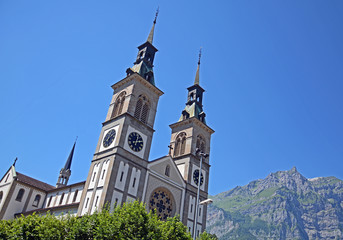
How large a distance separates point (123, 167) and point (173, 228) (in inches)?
491

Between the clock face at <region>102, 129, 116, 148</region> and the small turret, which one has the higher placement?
the small turret

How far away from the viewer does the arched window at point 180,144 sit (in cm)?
5288

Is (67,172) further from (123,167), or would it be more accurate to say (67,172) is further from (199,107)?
(123,167)

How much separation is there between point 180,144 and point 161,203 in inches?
545

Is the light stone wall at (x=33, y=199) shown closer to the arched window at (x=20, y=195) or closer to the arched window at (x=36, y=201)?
the arched window at (x=36, y=201)

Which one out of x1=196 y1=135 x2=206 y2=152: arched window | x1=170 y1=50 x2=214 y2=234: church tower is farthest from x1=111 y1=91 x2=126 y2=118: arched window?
x1=196 y1=135 x2=206 y2=152: arched window

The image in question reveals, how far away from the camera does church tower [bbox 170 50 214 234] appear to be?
47469mm

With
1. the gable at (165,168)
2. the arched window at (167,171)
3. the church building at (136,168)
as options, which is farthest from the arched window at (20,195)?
the arched window at (167,171)

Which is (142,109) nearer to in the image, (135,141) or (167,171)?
(135,141)

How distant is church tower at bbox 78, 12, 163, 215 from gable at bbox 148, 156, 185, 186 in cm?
161

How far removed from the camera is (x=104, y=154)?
40125mm

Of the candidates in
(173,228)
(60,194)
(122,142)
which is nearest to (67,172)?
(60,194)

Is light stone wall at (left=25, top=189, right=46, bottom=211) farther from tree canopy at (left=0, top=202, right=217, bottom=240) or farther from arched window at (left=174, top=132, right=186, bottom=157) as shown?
tree canopy at (left=0, top=202, right=217, bottom=240)

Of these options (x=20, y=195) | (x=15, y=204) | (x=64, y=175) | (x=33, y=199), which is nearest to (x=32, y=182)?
(x=20, y=195)
